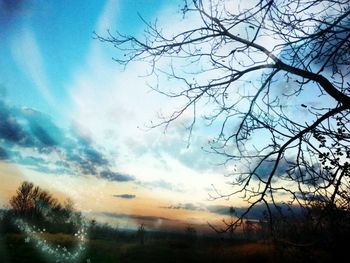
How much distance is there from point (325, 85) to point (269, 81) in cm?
96

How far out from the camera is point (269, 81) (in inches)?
232

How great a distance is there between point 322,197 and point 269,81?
6.80ft

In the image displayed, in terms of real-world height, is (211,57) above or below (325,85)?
above

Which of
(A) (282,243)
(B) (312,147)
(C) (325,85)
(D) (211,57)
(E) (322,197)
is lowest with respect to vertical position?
(A) (282,243)

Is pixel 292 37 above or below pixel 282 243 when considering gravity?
above

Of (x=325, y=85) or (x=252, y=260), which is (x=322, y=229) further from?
(x=252, y=260)

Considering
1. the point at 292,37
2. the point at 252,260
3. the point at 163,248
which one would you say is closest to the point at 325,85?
the point at 292,37

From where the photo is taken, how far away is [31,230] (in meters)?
57.4

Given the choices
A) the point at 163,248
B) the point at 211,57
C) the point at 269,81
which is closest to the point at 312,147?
the point at 269,81

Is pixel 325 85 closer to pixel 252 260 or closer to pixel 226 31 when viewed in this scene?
pixel 226 31

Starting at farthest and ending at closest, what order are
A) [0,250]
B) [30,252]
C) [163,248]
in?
[163,248] → [30,252] → [0,250]

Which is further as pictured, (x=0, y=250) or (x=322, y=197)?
(x=0, y=250)

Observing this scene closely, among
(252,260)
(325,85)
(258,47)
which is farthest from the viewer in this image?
(252,260)

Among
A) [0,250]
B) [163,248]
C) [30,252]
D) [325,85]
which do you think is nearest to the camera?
[325,85]
